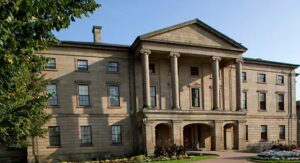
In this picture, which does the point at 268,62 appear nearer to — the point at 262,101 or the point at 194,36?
the point at 262,101

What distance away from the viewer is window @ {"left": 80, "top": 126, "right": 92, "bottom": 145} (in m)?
30.1

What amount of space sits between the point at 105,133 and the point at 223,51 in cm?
1666

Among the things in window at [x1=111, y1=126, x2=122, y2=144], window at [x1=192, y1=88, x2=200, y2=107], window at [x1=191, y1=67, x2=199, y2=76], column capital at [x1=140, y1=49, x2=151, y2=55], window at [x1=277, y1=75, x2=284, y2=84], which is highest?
column capital at [x1=140, y1=49, x2=151, y2=55]

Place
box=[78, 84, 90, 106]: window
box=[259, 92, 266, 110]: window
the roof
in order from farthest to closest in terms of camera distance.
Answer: box=[259, 92, 266, 110]: window → the roof → box=[78, 84, 90, 106]: window

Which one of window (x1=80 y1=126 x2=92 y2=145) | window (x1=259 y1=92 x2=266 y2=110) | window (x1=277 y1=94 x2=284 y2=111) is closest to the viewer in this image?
window (x1=80 y1=126 x2=92 y2=145)

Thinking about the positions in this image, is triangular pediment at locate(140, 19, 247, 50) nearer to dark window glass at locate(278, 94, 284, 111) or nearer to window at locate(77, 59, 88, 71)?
window at locate(77, 59, 88, 71)

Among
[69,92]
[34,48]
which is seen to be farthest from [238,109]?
[34,48]

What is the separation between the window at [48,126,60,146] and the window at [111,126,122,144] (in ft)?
19.2

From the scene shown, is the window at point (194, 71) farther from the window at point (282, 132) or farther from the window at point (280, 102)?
the window at point (282, 132)

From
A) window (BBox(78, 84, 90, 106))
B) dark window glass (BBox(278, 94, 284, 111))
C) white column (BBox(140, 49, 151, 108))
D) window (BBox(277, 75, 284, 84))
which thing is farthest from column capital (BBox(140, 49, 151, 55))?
dark window glass (BBox(278, 94, 284, 111))

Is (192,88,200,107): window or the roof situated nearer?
(192,88,200,107): window

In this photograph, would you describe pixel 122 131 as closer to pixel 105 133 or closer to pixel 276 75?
pixel 105 133

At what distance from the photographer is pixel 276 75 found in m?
41.0

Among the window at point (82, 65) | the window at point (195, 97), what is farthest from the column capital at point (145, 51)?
the window at point (195, 97)
